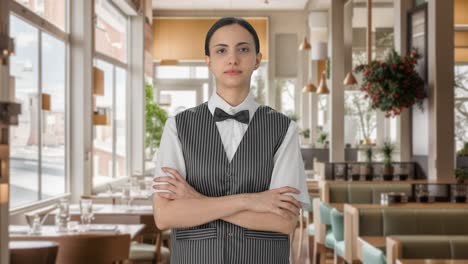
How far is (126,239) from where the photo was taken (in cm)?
523

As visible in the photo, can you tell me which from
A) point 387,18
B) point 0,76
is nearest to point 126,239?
point 0,76

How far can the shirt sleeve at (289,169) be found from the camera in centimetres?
173

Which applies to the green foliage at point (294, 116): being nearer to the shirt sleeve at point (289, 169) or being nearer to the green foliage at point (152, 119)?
the green foliage at point (152, 119)

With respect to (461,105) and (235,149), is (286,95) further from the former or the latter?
(235,149)

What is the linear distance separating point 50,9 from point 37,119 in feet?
4.22

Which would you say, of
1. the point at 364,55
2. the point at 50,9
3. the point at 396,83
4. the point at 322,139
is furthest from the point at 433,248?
the point at 364,55

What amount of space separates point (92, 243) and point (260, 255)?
3494 millimetres

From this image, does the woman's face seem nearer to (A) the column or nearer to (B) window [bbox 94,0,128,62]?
(B) window [bbox 94,0,128,62]

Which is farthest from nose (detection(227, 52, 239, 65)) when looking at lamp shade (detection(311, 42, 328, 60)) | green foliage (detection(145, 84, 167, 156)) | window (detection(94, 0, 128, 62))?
green foliage (detection(145, 84, 167, 156))

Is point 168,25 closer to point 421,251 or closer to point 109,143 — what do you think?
point 109,143

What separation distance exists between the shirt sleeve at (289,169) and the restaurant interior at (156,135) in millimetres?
231

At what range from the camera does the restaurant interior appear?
5136 millimetres

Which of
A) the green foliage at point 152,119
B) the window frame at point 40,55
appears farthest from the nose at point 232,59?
the green foliage at point 152,119

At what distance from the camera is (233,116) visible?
5.77 ft
